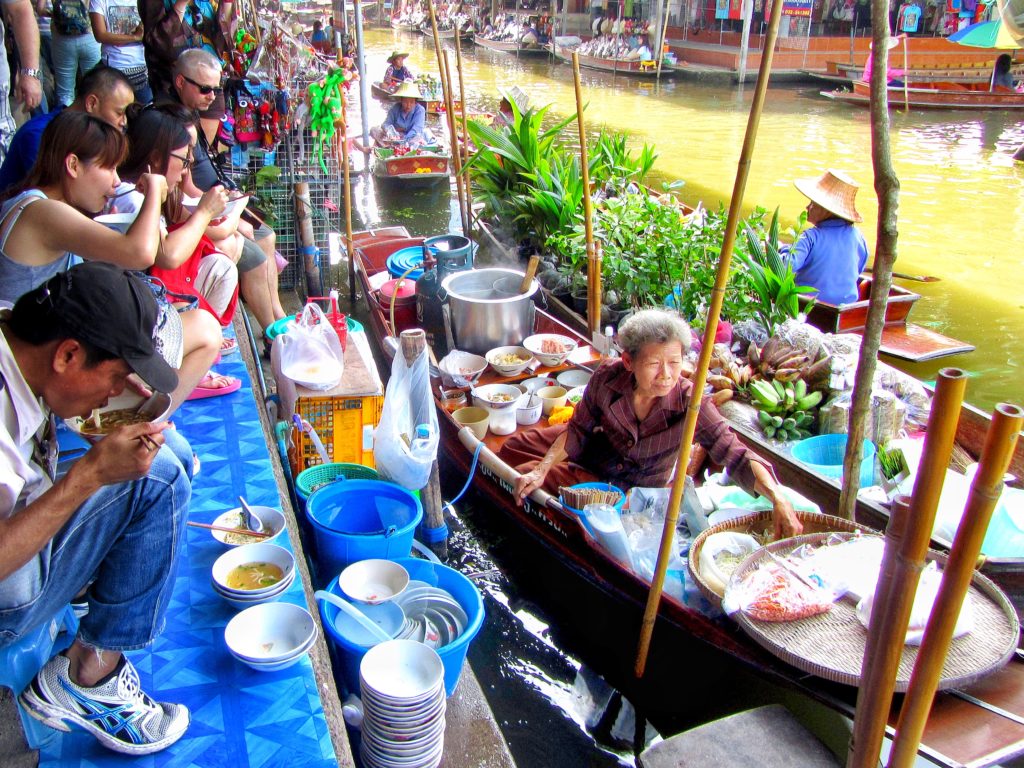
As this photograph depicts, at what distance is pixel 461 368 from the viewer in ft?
16.9

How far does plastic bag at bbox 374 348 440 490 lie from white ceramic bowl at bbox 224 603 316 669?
1.10m

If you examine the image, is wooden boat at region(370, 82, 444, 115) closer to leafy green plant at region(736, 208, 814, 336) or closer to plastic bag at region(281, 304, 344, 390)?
leafy green plant at region(736, 208, 814, 336)

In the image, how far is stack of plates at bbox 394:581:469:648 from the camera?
2.88 meters

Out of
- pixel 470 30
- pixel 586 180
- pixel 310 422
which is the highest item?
pixel 470 30

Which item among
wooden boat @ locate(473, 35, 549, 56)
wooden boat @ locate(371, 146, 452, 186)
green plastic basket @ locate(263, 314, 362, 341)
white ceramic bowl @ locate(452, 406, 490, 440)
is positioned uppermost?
wooden boat @ locate(473, 35, 549, 56)

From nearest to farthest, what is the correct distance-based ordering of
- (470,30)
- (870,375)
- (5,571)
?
(5,571), (870,375), (470,30)

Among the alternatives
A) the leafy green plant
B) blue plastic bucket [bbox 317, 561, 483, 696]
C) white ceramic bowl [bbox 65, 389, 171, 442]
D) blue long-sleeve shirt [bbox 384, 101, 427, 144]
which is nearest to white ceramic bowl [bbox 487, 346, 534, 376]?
the leafy green plant

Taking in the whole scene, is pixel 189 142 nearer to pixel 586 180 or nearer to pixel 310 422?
pixel 310 422

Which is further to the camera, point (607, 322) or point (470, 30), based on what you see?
point (470, 30)

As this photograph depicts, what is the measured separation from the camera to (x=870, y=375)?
9.11ft

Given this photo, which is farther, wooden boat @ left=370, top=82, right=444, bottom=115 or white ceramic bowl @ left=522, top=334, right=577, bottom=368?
wooden boat @ left=370, top=82, right=444, bottom=115

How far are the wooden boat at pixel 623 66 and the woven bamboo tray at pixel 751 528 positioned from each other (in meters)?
23.3

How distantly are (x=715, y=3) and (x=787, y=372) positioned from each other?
→ 2438cm

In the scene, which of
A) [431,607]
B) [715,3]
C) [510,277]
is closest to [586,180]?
[510,277]
